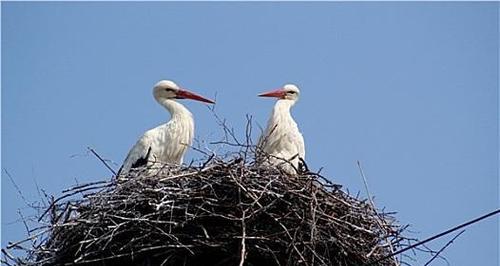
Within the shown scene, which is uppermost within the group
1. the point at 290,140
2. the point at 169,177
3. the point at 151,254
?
the point at 290,140

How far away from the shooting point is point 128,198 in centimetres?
538

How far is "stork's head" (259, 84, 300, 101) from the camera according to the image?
7566mm

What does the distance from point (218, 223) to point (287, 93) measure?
8.05ft

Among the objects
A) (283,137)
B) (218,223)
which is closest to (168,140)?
(283,137)

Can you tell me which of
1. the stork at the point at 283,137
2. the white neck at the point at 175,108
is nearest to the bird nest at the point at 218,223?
the stork at the point at 283,137

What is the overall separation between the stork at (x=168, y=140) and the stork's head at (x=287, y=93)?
42 centimetres

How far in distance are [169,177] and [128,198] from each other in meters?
0.21

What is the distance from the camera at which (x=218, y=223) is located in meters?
5.24

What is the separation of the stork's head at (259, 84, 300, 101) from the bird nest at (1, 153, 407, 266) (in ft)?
6.73

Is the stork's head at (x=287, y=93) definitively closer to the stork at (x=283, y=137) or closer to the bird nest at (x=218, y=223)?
the stork at (x=283, y=137)

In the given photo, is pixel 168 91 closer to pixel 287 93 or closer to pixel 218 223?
pixel 287 93

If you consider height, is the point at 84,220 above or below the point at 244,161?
below

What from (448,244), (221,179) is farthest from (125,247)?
(448,244)

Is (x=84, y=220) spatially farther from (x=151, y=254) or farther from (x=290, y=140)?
(x=290, y=140)
